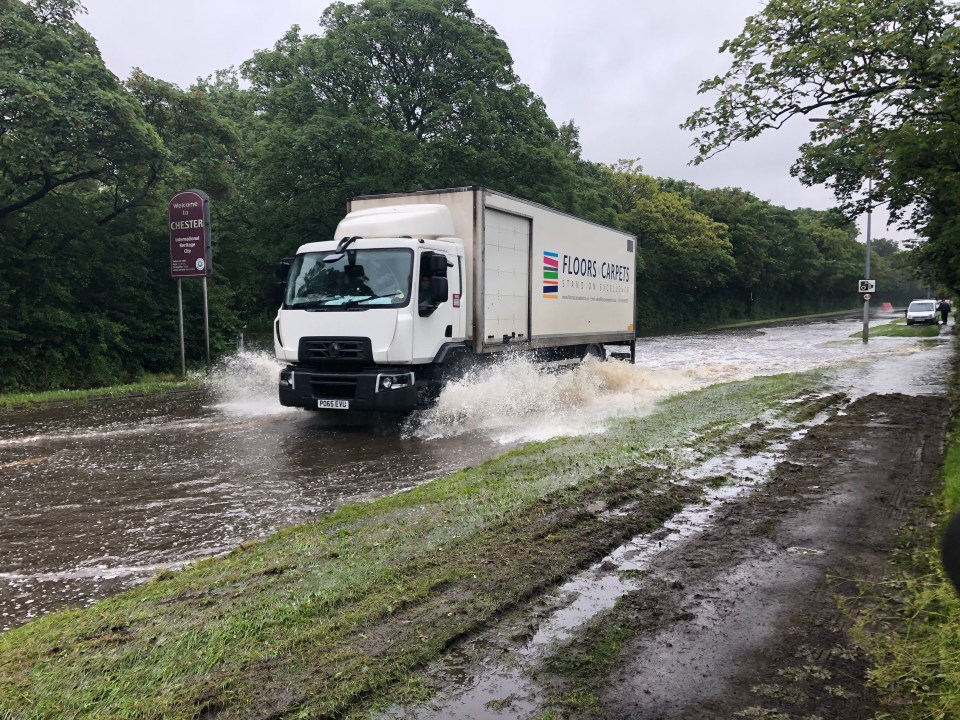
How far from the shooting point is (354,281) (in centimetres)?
1095

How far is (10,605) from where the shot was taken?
4438 mm

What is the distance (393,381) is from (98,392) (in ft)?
28.0

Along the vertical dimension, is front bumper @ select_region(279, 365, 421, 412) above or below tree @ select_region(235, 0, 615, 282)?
below

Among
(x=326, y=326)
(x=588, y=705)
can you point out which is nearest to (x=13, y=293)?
(x=326, y=326)

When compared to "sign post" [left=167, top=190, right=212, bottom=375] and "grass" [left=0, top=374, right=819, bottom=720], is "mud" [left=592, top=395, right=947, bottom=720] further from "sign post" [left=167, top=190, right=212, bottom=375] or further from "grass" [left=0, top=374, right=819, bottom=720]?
"sign post" [left=167, top=190, right=212, bottom=375]

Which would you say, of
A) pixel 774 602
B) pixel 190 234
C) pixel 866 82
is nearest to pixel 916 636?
pixel 774 602

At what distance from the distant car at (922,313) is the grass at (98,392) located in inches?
1839

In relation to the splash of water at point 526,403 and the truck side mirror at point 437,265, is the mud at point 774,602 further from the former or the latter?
the truck side mirror at point 437,265

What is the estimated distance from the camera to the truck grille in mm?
10633

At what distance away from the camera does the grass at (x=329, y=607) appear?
10.2ft

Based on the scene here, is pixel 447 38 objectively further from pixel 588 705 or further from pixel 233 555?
pixel 588 705

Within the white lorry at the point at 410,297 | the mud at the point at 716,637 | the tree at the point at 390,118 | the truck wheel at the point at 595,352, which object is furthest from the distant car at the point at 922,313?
the mud at the point at 716,637

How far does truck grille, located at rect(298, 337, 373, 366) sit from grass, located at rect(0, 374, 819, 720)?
419 centimetres

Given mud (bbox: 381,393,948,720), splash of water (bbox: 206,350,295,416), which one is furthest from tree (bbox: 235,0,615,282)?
mud (bbox: 381,393,948,720)
